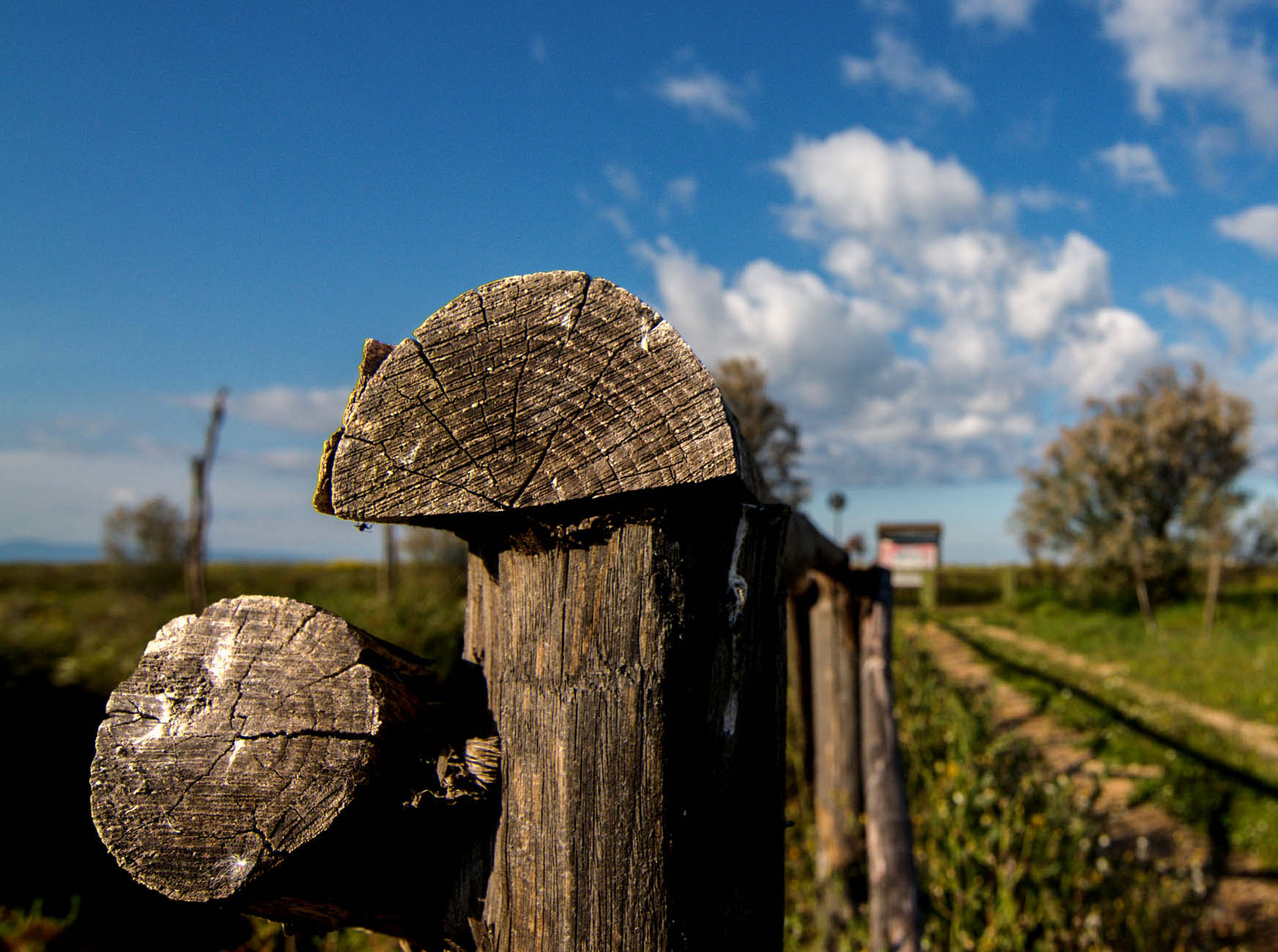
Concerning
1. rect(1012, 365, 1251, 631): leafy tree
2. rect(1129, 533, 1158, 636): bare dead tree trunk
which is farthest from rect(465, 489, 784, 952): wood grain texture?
rect(1012, 365, 1251, 631): leafy tree

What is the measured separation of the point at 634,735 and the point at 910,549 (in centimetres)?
2411

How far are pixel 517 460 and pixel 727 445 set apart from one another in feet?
0.86

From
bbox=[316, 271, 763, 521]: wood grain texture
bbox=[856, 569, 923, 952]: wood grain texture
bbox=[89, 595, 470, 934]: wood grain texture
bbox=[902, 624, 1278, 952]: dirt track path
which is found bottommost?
bbox=[902, 624, 1278, 952]: dirt track path

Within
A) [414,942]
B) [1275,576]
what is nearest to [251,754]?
[414,942]

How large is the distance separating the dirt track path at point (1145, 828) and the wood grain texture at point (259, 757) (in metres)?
4.67

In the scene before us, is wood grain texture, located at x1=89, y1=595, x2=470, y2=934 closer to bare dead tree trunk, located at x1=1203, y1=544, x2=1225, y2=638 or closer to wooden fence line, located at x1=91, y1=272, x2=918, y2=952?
wooden fence line, located at x1=91, y1=272, x2=918, y2=952

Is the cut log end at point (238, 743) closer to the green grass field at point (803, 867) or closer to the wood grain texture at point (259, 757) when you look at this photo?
the wood grain texture at point (259, 757)

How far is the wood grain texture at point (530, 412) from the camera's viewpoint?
3.15 ft

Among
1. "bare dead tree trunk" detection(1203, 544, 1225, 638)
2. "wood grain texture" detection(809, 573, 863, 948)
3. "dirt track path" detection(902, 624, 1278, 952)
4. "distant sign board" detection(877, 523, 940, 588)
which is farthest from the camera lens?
"distant sign board" detection(877, 523, 940, 588)

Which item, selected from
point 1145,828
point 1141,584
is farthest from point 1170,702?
point 1141,584

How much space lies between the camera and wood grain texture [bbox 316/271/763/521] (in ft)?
3.15

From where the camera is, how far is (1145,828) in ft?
19.7

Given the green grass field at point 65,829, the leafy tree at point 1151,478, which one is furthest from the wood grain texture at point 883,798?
the leafy tree at point 1151,478

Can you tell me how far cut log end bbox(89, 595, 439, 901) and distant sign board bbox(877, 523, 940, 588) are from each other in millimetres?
23519
